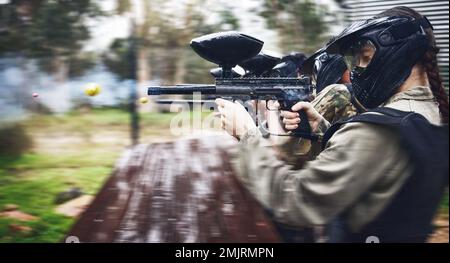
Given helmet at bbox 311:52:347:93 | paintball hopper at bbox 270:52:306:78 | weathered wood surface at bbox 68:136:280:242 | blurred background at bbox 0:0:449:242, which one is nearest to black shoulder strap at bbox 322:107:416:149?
helmet at bbox 311:52:347:93

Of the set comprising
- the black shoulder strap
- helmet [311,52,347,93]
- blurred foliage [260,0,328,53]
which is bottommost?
the black shoulder strap

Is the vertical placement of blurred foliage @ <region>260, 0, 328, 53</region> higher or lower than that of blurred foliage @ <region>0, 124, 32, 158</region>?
higher

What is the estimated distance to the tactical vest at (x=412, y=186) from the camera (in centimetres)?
196

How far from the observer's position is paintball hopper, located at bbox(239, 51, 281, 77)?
2044mm

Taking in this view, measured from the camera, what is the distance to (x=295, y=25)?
2.11m

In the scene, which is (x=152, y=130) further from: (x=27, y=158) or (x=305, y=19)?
(x=305, y=19)

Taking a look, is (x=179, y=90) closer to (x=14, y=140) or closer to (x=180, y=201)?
(x=180, y=201)

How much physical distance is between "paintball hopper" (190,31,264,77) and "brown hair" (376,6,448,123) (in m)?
0.62

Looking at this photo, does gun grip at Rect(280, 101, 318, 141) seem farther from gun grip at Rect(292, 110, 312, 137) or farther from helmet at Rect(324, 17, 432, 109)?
helmet at Rect(324, 17, 432, 109)

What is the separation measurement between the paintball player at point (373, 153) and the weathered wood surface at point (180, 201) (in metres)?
0.09

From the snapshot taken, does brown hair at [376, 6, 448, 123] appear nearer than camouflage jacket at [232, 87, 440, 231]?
No

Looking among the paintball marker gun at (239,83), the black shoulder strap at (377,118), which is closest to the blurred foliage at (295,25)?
the paintball marker gun at (239,83)

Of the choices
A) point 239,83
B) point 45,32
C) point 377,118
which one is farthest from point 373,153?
point 45,32

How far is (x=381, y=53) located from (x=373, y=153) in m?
0.43
